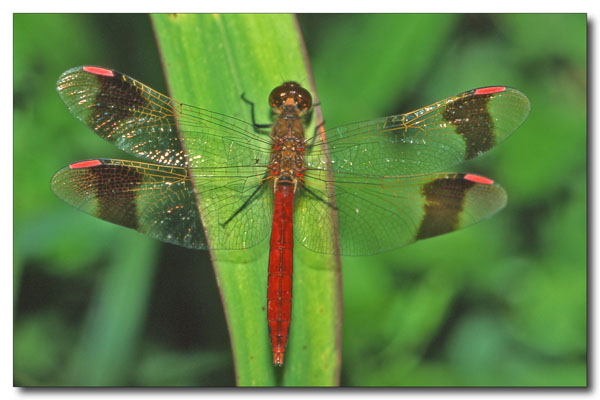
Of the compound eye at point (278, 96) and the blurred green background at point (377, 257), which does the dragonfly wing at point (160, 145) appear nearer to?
the compound eye at point (278, 96)

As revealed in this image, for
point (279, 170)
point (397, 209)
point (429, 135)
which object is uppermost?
point (429, 135)

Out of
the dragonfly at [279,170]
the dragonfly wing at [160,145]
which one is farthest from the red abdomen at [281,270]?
the dragonfly wing at [160,145]

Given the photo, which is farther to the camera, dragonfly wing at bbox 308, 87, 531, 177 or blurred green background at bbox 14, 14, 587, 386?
blurred green background at bbox 14, 14, 587, 386

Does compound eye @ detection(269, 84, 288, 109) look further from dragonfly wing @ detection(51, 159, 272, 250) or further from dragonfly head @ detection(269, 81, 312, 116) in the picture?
dragonfly wing @ detection(51, 159, 272, 250)

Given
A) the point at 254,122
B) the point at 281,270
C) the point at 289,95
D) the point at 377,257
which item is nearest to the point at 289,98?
the point at 289,95

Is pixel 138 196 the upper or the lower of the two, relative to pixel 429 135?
lower

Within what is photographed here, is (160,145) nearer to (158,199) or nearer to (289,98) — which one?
(158,199)

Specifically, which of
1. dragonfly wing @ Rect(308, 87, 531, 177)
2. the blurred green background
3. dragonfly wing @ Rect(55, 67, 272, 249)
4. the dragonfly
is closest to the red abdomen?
the dragonfly
